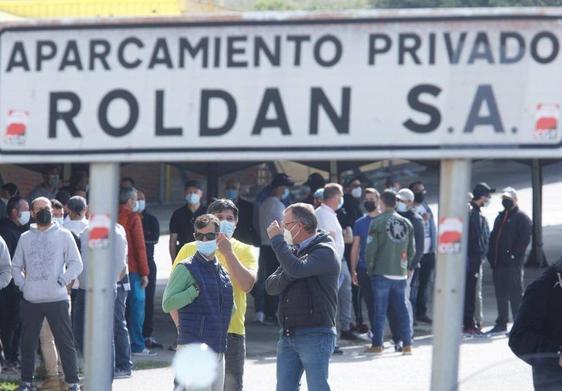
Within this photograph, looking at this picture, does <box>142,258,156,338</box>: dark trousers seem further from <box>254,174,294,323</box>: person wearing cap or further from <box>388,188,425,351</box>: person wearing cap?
<box>388,188,425,351</box>: person wearing cap

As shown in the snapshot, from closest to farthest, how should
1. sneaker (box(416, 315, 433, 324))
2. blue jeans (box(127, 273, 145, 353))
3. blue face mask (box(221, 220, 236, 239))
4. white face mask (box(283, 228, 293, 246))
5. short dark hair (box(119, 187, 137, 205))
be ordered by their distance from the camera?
white face mask (box(283, 228, 293, 246)) → blue face mask (box(221, 220, 236, 239)) → short dark hair (box(119, 187, 137, 205)) → blue jeans (box(127, 273, 145, 353)) → sneaker (box(416, 315, 433, 324))

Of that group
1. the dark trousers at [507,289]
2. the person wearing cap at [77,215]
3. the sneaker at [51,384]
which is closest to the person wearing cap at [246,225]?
the dark trousers at [507,289]

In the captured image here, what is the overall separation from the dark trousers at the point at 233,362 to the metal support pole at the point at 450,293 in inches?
194

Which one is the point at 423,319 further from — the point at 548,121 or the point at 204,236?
the point at 548,121

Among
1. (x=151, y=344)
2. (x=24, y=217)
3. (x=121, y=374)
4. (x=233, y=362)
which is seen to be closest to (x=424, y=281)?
(x=151, y=344)

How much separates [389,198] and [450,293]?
9.64 meters

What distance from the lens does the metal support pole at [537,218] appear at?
72.7 ft

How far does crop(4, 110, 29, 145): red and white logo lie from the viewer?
13.8 feet

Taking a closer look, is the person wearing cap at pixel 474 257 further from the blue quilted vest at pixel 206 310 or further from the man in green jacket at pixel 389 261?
the blue quilted vest at pixel 206 310

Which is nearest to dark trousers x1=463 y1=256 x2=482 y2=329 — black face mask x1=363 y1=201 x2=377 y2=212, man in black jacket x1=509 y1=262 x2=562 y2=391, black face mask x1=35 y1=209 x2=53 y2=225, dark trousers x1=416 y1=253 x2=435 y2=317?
dark trousers x1=416 y1=253 x2=435 y2=317

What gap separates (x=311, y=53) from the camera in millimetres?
4090

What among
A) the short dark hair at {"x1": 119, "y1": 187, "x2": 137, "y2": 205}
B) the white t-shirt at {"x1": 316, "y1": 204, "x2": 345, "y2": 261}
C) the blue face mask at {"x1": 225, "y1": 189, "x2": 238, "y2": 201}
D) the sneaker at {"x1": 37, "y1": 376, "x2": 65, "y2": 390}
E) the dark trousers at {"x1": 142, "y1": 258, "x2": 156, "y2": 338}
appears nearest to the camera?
the sneaker at {"x1": 37, "y1": 376, "x2": 65, "y2": 390}

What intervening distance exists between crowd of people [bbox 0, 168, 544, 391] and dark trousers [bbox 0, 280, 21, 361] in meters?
0.01

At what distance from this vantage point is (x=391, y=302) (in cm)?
1384
